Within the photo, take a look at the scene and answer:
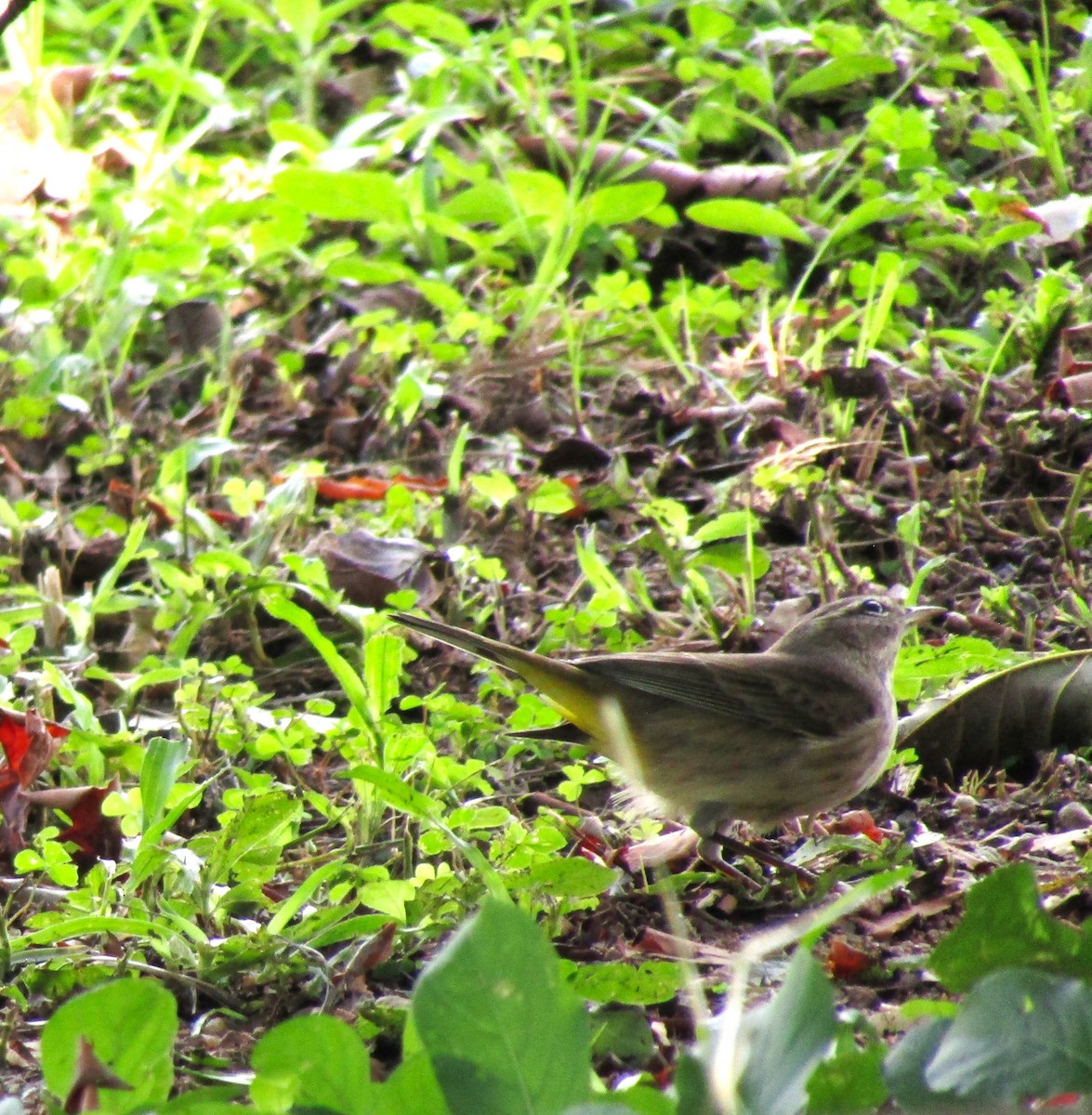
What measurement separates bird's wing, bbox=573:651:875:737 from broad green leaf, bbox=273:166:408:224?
3.20 m

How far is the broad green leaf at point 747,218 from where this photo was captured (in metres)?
6.67

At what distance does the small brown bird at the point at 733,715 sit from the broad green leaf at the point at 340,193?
306 cm

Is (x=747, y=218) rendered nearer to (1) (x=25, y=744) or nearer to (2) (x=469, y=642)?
(2) (x=469, y=642)

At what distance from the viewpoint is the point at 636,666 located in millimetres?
4516

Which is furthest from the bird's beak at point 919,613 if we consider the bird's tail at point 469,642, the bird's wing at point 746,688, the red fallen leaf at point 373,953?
the red fallen leaf at point 373,953

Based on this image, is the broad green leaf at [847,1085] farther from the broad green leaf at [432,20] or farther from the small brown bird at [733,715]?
the broad green leaf at [432,20]


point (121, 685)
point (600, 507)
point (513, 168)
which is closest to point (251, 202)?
point (513, 168)

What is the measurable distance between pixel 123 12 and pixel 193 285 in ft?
11.3

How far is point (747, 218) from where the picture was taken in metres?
6.72

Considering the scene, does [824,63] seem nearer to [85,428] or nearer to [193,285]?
[193,285]

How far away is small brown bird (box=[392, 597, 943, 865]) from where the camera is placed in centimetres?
438

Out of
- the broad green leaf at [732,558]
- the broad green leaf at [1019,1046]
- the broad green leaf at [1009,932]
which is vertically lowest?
the broad green leaf at [732,558]

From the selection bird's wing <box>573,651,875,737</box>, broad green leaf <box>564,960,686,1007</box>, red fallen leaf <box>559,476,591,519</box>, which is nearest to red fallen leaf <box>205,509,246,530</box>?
red fallen leaf <box>559,476,591,519</box>

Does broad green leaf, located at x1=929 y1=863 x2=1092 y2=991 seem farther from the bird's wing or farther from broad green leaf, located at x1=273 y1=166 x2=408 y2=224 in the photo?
broad green leaf, located at x1=273 y1=166 x2=408 y2=224
